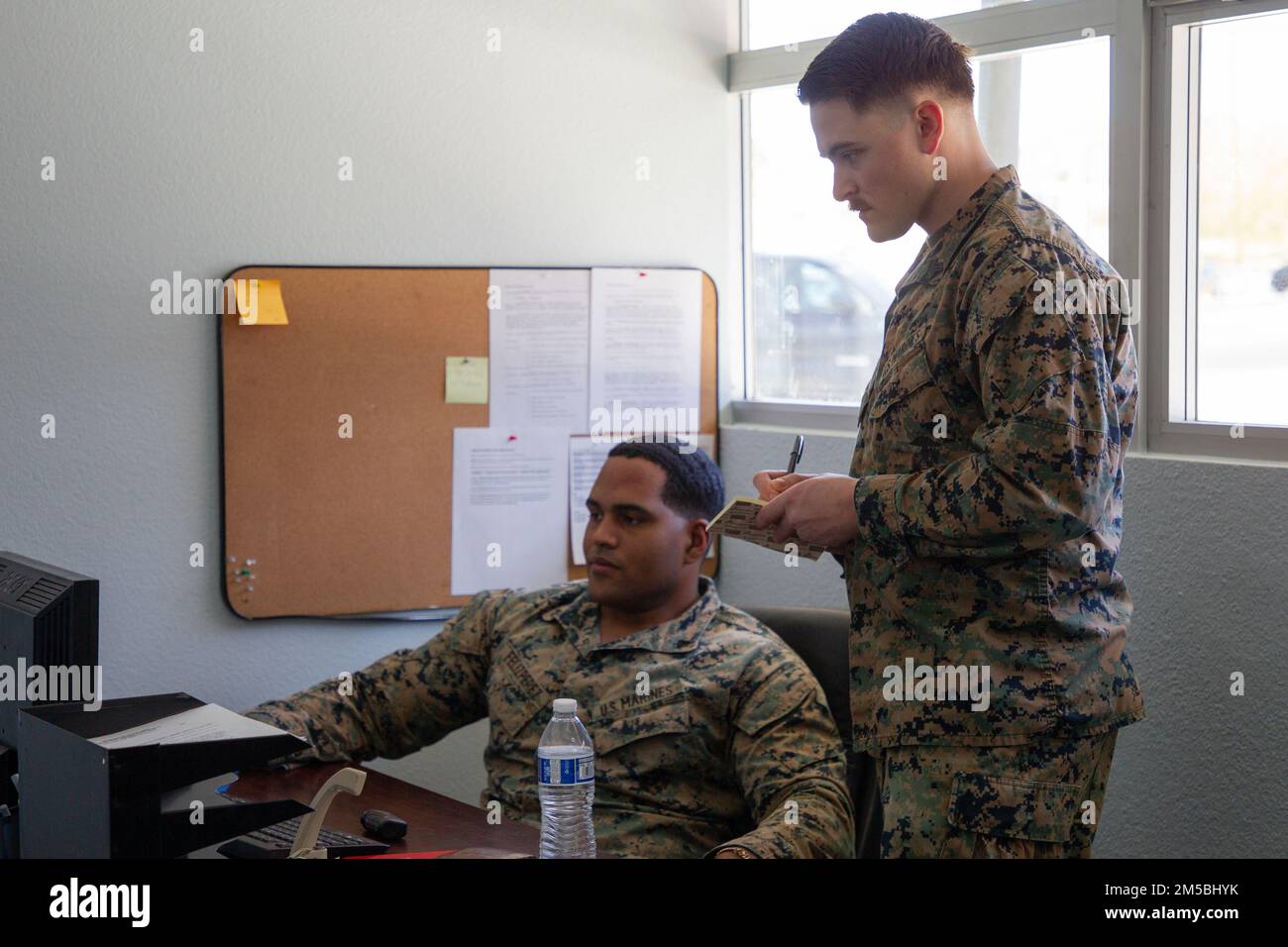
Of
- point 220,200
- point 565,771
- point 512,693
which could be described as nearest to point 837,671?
point 512,693

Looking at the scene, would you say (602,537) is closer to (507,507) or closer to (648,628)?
(648,628)

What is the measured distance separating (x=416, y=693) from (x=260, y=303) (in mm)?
939

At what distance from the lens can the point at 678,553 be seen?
2127mm

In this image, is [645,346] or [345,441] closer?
[345,441]

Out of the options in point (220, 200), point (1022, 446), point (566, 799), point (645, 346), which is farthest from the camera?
point (645, 346)

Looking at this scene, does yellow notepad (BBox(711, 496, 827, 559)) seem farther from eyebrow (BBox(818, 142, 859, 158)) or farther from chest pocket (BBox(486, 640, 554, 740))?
chest pocket (BBox(486, 640, 554, 740))

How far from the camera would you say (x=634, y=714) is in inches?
76.2

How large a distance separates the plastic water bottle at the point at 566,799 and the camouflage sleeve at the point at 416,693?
448 mm

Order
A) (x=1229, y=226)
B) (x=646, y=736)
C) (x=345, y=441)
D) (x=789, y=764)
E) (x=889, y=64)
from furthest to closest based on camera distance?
(x=345, y=441) → (x=1229, y=226) → (x=646, y=736) → (x=789, y=764) → (x=889, y=64)

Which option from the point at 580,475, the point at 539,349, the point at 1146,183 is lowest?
the point at 580,475

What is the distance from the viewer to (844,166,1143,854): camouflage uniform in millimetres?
1368

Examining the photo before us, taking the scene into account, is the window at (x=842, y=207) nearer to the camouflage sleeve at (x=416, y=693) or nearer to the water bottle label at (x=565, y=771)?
the camouflage sleeve at (x=416, y=693)

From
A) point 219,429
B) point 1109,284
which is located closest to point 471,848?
point 1109,284
